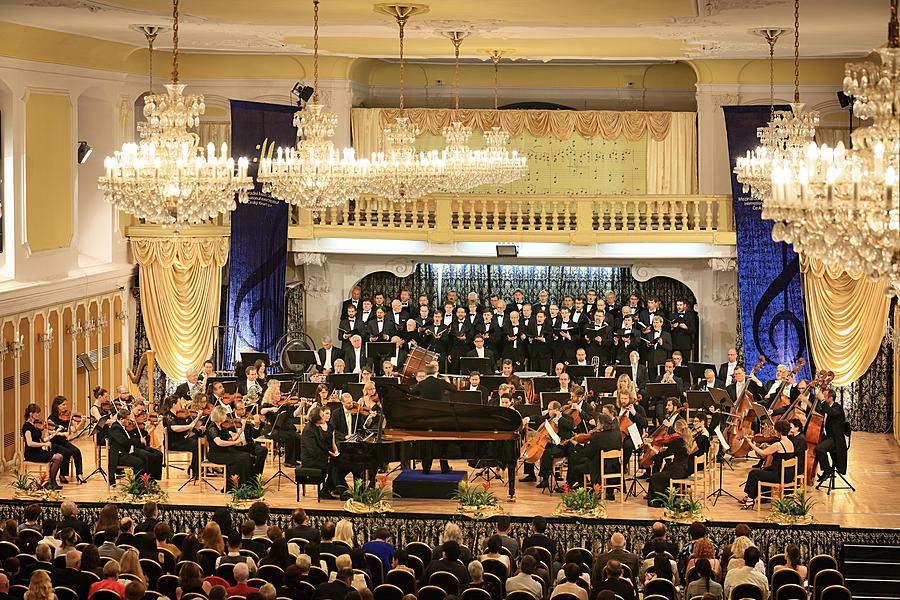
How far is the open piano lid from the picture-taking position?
15.8m

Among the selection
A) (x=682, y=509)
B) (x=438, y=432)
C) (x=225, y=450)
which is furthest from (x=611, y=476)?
(x=225, y=450)

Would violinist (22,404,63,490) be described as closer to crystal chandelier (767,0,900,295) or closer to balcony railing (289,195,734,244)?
balcony railing (289,195,734,244)

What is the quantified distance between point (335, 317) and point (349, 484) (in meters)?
7.01

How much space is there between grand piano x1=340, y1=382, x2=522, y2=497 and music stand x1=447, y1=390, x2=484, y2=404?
0.61 meters

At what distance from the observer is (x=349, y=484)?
56.1ft

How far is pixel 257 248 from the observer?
2219 centimetres

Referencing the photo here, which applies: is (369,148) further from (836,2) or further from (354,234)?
(836,2)

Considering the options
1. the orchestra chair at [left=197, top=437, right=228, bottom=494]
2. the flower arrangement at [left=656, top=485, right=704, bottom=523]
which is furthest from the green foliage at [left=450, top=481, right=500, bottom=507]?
the orchestra chair at [left=197, top=437, right=228, bottom=494]

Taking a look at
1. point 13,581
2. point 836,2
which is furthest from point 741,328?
point 13,581

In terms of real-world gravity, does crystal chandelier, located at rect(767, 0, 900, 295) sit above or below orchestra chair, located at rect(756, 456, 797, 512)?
above

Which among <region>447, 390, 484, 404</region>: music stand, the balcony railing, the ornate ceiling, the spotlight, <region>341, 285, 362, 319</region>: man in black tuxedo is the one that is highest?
the ornate ceiling

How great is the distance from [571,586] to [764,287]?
12245 mm

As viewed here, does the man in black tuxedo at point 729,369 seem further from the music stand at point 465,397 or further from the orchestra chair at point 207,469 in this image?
the orchestra chair at point 207,469

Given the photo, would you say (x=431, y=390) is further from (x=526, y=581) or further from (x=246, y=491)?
(x=526, y=581)
